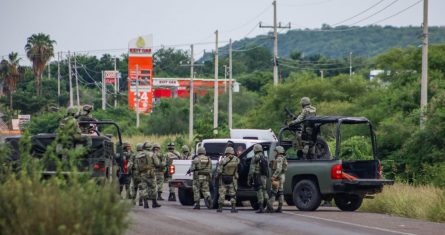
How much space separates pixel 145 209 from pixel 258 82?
316ft

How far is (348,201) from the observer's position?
1137 inches

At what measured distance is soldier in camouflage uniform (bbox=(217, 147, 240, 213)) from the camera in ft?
88.6

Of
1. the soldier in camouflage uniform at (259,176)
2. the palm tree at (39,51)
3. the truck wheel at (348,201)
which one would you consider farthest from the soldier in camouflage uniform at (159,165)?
the palm tree at (39,51)

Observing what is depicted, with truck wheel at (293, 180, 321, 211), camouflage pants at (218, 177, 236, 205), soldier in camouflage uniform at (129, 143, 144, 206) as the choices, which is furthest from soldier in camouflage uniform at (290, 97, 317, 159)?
soldier in camouflage uniform at (129, 143, 144, 206)

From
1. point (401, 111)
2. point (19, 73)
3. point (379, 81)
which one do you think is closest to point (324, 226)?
point (401, 111)

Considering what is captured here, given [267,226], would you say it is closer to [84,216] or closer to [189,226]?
[189,226]

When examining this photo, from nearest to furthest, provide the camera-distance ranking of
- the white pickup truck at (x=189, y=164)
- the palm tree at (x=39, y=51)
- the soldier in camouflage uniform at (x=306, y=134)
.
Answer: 1. the soldier in camouflage uniform at (x=306, y=134)
2. the white pickup truck at (x=189, y=164)
3. the palm tree at (x=39, y=51)

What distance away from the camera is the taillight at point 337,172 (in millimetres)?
27000

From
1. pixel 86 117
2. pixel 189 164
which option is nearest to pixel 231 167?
pixel 189 164

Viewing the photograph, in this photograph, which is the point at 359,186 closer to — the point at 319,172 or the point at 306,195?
the point at 319,172

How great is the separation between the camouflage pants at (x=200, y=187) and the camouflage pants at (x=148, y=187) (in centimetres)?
104

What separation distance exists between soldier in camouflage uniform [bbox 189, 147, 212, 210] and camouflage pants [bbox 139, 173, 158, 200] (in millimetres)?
1053

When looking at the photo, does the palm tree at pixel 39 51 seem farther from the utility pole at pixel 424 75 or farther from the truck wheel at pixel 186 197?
the truck wheel at pixel 186 197

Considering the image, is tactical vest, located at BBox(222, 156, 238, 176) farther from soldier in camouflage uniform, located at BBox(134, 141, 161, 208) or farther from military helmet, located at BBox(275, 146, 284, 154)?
soldier in camouflage uniform, located at BBox(134, 141, 161, 208)
